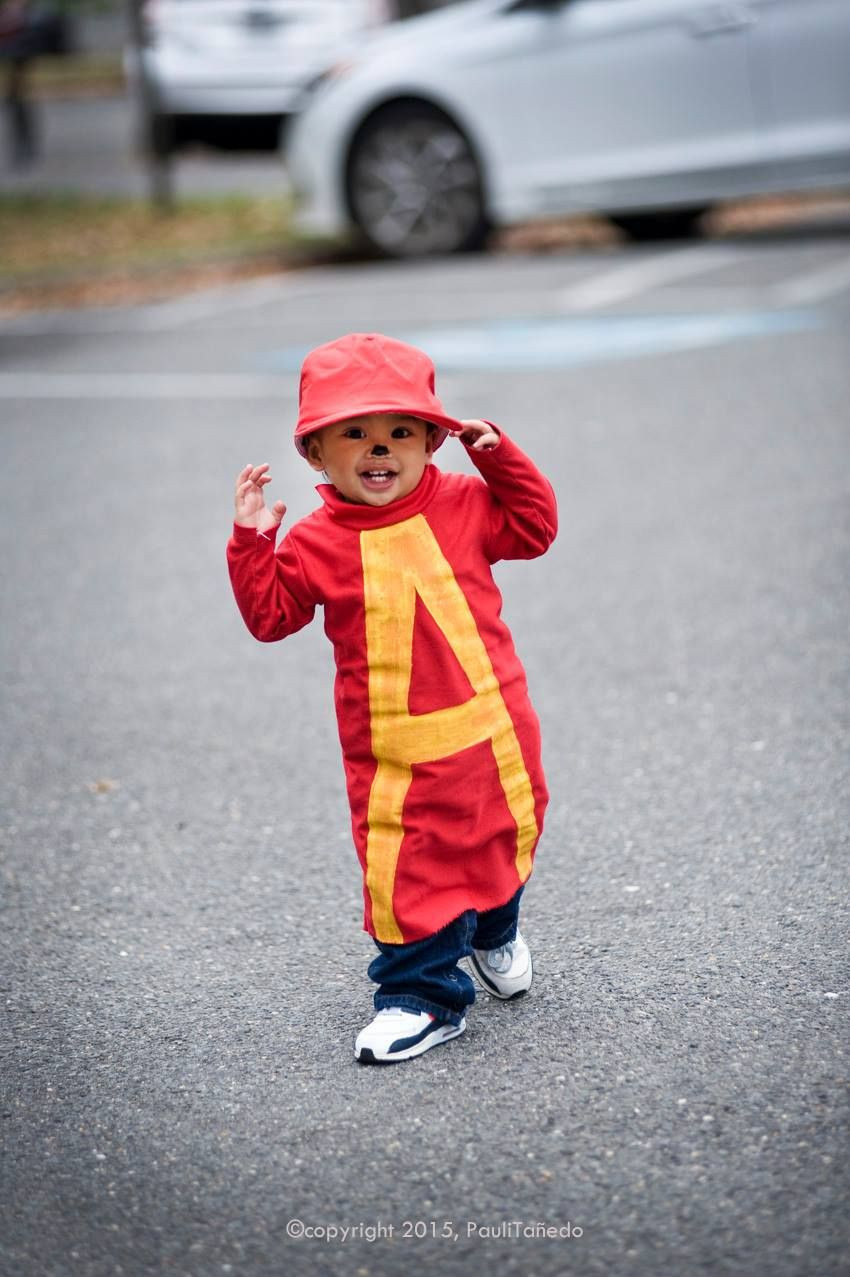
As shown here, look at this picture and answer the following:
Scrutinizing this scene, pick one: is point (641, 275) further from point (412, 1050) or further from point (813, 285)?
point (412, 1050)

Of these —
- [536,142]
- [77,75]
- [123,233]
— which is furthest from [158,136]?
[77,75]

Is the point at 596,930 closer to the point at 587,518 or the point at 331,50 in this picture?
the point at 587,518

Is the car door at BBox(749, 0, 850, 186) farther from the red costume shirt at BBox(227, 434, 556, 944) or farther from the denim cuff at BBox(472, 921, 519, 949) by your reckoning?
the denim cuff at BBox(472, 921, 519, 949)

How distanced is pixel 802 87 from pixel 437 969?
29.7 feet

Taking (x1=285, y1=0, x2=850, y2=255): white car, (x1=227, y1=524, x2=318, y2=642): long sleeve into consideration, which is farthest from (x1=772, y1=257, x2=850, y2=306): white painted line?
(x1=227, y1=524, x2=318, y2=642): long sleeve

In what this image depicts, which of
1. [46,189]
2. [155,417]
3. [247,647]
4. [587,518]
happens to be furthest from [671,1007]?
[46,189]

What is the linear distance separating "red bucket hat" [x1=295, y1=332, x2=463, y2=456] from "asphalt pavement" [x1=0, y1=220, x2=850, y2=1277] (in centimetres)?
110

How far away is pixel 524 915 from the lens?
11.3 ft

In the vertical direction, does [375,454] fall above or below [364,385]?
below

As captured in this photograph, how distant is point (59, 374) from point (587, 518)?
4.18 meters

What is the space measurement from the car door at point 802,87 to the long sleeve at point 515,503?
863 centimetres

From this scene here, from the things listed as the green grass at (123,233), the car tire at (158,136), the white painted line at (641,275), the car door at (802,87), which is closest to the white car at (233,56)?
the car tire at (158,136)

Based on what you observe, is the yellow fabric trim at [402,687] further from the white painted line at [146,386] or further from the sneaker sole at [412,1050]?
the white painted line at [146,386]

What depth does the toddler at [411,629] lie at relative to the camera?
2.78m
